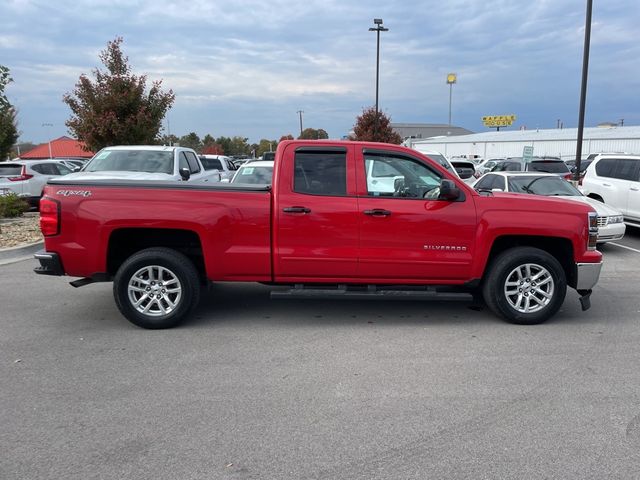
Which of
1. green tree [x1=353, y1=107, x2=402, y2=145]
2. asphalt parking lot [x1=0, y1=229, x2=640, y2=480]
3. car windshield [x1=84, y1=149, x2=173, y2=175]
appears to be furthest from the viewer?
green tree [x1=353, y1=107, x2=402, y2=145]

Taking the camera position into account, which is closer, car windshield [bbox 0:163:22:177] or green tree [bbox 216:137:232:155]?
car windshield [bbox 0:163:22:177]

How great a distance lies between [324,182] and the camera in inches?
224

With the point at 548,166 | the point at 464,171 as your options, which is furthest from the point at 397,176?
the point at 548,166

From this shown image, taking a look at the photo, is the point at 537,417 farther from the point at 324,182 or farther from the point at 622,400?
the point at 324,182

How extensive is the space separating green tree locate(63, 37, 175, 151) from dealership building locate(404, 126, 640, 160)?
85.7 feet

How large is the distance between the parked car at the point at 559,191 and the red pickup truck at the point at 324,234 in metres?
4.70

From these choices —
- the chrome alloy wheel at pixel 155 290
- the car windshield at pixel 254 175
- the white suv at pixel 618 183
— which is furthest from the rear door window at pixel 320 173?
the white suv at pixel 618 183

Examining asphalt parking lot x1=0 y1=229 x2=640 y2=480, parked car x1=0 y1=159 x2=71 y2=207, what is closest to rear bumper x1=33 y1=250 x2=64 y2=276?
asphalt parking lot x1=0 y1=229 x2=640 y2=480

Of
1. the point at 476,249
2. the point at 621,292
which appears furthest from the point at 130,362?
the point at 621,292

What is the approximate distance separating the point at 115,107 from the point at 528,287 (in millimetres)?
16835

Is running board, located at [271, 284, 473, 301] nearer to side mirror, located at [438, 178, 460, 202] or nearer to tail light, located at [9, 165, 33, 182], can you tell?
side mirror, located at [438, 178, 460, 202]

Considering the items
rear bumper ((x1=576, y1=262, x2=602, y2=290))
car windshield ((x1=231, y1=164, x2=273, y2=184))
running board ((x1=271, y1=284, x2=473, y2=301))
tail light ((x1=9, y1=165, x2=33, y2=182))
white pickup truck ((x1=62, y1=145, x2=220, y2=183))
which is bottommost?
running board ((x1=271, y1=284, x2=473, y2=301))

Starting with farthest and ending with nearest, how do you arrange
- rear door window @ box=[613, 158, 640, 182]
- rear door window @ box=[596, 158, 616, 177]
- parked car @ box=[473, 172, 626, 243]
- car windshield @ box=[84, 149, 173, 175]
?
rear door window @ box=[596, 158, 616, 177] → rear door window @ box=[613, 158, 640, 182] → car windshield @ box=[84, 149, 173, 175] → parked car @ box=[473, 172, 626, 243]

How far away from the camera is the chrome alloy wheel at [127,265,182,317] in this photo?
18.2 feet
